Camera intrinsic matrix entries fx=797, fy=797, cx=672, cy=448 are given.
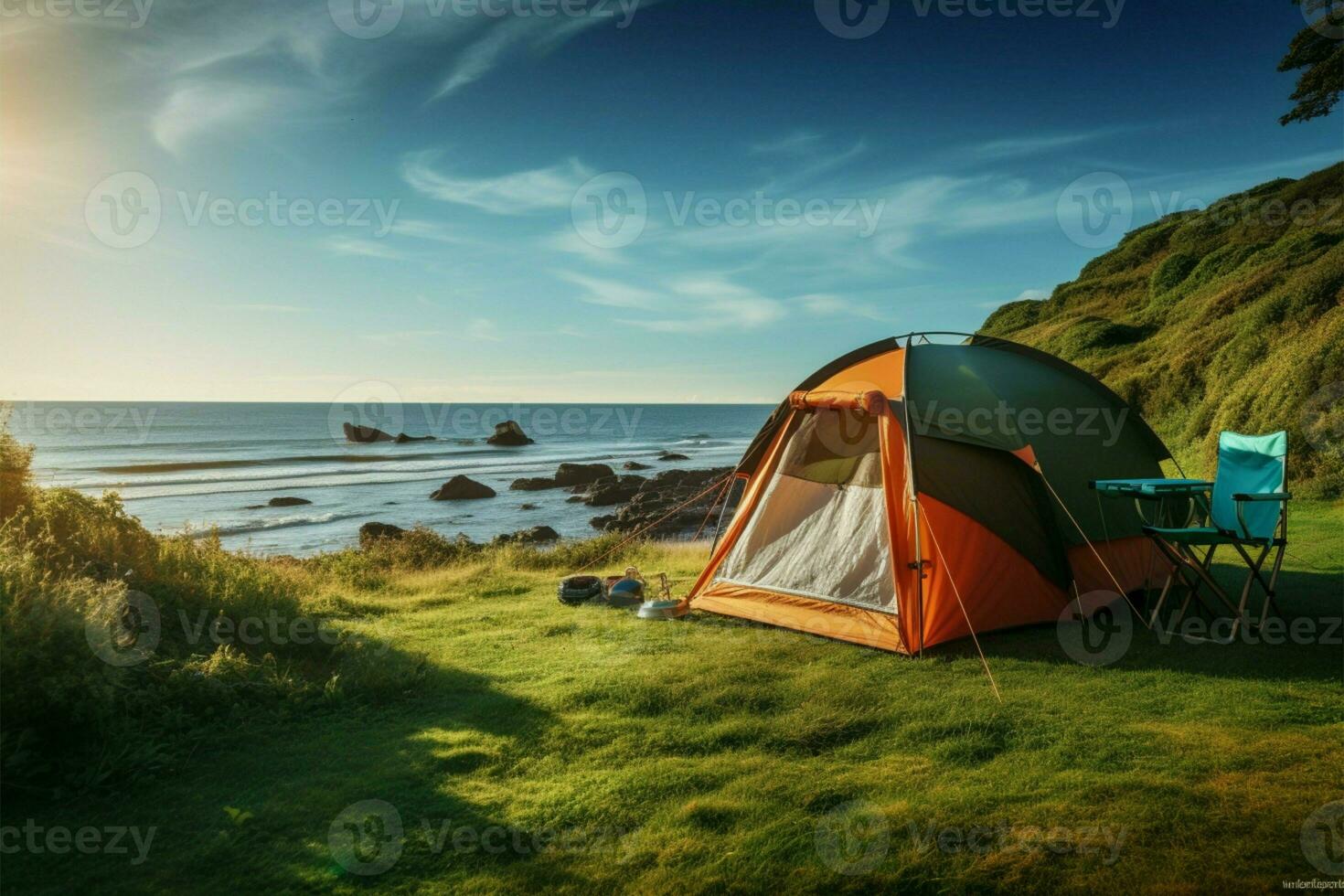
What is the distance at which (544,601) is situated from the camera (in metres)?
10.2

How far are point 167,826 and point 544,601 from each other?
19.6 ft

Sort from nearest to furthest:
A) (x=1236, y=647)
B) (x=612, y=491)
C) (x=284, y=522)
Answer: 1. (x=1236, y=647)
2. (x=284, y=522)
3. (x=612, y=491)

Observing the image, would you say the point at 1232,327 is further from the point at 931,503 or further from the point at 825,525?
the point at 825,525

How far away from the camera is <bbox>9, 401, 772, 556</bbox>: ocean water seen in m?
29.3

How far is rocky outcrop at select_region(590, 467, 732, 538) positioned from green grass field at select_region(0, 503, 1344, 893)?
47.0 ft

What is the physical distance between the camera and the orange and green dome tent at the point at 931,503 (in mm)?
7488

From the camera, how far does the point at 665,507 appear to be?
28609mm

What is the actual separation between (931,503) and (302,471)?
47003 mm

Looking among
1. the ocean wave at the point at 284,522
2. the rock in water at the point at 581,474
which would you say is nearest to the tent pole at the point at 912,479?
the ocean wave at the point at 284,522

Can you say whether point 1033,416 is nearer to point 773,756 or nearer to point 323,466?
point 773,756

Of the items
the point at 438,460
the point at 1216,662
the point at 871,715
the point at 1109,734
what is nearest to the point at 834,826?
the point at 871,715

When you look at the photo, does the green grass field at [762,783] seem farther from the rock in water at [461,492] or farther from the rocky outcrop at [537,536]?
the rock in water at [461,492]

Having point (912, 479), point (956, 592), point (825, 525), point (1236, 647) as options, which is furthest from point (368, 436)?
point (1236, 647)

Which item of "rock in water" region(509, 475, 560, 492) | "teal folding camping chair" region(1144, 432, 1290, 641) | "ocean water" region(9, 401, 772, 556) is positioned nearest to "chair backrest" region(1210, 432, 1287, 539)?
"teal folding camping chair" region(1144, 432, 1290, 641)
